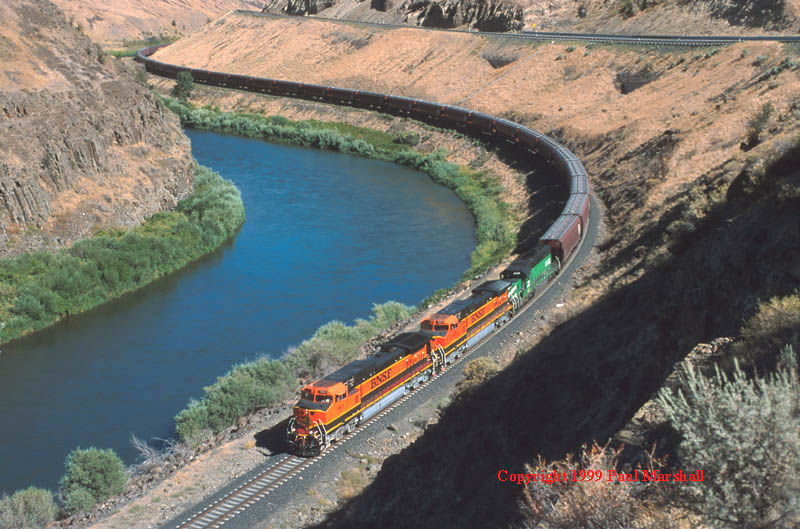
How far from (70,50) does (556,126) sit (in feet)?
135

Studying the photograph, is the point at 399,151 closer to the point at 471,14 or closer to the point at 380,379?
the point at 471,14

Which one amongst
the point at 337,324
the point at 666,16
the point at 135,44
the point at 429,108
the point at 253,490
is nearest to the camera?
the point at 253,490

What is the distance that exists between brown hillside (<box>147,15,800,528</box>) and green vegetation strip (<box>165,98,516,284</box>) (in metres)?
7.41

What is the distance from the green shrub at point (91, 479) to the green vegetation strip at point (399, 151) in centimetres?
2033

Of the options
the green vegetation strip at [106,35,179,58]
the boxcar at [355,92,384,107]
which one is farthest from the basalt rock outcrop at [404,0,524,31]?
the green vegetation strip at [106,35,179,58]

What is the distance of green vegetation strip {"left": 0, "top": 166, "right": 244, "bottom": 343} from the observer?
1591 inches

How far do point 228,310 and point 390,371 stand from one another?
17191mm

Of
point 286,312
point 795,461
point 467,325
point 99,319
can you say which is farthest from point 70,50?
point 795,461

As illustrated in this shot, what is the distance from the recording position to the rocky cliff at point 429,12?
10056 cm

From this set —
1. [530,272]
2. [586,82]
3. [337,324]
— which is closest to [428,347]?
[337,324]

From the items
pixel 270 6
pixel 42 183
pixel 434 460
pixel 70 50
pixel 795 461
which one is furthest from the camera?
pixel 270 6

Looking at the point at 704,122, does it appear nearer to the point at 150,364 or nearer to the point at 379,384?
the point at 379,384

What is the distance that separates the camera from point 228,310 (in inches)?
1667

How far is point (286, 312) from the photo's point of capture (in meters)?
41.7
